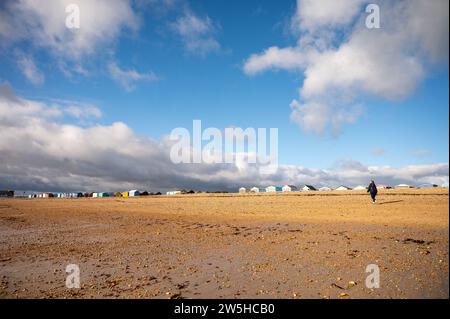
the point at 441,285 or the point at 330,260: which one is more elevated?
the point at 441,285

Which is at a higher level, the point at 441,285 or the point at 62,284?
the point at 441,285

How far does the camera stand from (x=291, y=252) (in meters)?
12.8

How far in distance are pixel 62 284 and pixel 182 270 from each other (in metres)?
4.08

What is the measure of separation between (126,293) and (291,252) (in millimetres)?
7150

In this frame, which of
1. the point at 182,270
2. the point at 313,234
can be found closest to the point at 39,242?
the point at 182,270
